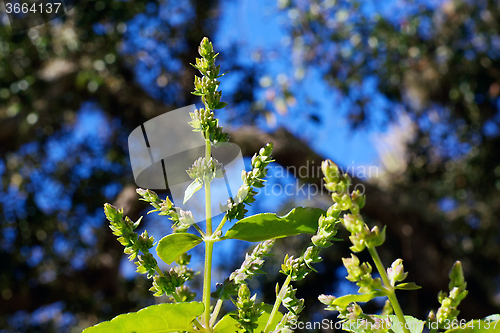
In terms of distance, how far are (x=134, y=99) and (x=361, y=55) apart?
6.38ft

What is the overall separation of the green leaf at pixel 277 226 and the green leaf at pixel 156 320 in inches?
3.6

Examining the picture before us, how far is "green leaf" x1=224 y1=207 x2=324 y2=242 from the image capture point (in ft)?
1.50

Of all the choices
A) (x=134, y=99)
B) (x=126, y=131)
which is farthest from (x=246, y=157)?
(x=126, y=131)

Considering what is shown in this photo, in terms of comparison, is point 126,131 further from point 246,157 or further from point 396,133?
point 396,133

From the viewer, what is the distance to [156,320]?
16.3 inches

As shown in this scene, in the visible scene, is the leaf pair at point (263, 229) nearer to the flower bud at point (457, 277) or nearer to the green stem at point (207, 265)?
the green stem at point (207, 265)

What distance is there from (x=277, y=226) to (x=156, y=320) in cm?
15

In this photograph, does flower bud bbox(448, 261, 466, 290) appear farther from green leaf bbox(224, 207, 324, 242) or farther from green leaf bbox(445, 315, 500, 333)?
green leaf bbox(224, 207, 324, 242)

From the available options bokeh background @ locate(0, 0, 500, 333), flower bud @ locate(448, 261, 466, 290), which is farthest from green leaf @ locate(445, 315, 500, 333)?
bokeh background @ locate(0, 0, 500, 333)

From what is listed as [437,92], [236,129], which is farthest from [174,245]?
[437,92]

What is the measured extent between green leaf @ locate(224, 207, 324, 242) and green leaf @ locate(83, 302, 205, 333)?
91mm

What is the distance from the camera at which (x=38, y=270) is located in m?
3.75

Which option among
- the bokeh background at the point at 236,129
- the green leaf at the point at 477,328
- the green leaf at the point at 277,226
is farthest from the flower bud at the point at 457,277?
the bokeh background at the point at 236,129

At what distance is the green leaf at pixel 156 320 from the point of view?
392 mm
